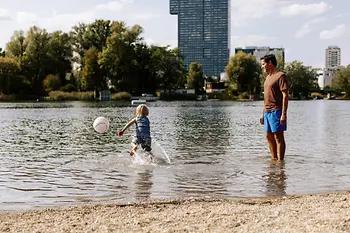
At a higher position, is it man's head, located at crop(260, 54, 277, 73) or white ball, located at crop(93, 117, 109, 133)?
man's head, located at crop(260, 54, 277, 73)

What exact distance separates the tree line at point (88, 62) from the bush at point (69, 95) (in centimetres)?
236

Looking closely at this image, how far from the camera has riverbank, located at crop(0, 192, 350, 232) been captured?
6.23 metres

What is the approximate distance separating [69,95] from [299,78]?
64.3 meters


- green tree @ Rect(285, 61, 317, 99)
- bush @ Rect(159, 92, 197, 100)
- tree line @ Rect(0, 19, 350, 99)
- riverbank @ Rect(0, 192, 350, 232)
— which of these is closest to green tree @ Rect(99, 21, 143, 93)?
tree line @ Rect(0, 19, 350, 99)

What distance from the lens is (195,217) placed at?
6.84 m

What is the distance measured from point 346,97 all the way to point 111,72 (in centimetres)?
6920

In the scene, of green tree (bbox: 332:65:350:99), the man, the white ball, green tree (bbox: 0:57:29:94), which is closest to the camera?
the man

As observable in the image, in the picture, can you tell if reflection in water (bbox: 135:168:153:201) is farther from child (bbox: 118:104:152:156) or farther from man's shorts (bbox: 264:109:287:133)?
man's shorts (bbox: 264:109:287:133)

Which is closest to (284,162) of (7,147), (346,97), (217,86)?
(7,147)

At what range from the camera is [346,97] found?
141250 millimetres

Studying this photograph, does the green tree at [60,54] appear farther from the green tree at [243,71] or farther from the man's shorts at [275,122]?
the man's shorts at [275,122]

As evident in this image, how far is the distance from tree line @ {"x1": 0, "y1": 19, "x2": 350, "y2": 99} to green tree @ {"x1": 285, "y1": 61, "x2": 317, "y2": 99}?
13.2 metres

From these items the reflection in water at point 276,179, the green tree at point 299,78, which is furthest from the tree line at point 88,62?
the reflection in water at point 276,179

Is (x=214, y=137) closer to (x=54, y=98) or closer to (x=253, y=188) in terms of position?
(x=253, y=188)
